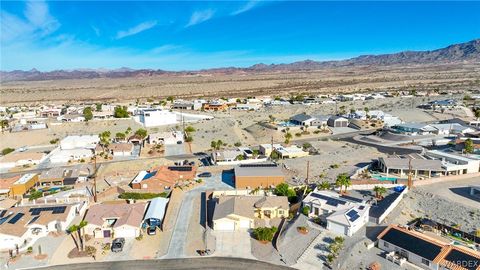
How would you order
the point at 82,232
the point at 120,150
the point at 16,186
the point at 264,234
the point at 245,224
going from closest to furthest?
the point at 264,234, the point at 82,232, the point at 245,224, the point at 16,186, the point at 120,150

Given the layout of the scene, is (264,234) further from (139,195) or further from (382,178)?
(382,178)

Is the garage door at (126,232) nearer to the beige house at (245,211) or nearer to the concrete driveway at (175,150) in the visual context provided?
the beige house at (245,211)

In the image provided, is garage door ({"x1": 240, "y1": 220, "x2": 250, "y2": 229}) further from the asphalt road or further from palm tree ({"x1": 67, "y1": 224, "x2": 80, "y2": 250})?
palm tree ({"x1": 67, "y1": 224, "x2": 80, "y2": 250})

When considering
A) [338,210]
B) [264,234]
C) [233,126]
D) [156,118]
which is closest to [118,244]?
[264,234]

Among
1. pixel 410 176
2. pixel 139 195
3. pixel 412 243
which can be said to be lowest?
pixel 139 195

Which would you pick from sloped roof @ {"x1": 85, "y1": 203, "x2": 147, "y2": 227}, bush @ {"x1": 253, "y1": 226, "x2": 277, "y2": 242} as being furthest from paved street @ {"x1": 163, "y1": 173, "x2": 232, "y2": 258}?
bush @ {"x1": 253, "y1": 226, "x2": 277, "y2": 242}

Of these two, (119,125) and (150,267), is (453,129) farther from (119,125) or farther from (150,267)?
(119,125)

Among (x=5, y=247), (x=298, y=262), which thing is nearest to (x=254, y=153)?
(x=298, y=262)
